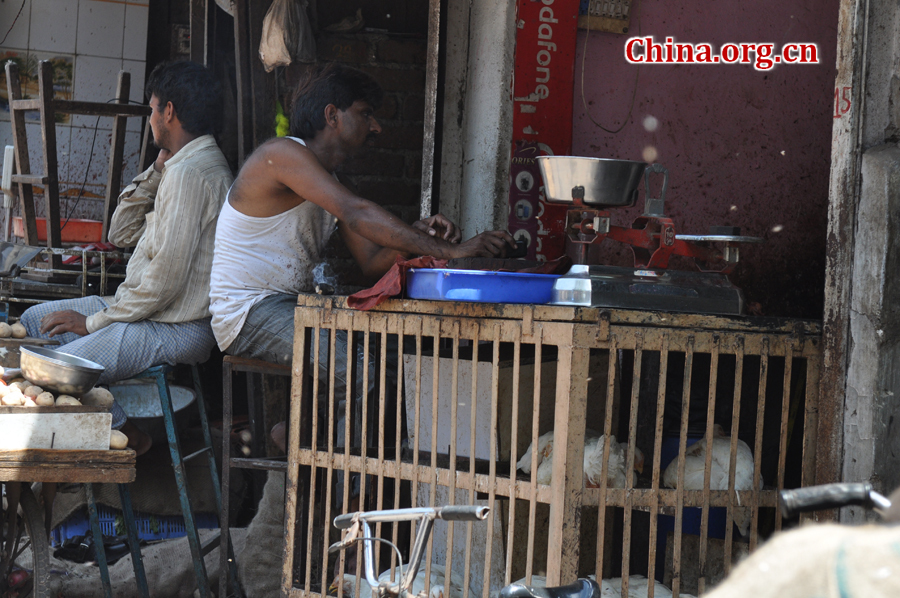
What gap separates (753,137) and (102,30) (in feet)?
15.8

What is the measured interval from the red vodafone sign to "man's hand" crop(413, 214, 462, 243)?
745 mm

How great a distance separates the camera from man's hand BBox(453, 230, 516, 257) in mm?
2662

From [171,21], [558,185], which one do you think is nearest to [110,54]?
[171,21]

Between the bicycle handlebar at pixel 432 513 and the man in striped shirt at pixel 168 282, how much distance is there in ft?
6.60

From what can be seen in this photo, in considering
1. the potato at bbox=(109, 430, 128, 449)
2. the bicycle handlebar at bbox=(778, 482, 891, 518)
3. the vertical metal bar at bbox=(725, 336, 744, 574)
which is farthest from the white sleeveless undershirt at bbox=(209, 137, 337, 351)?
the bicycle handlebar at bbox=(778, 482, 891, 518)

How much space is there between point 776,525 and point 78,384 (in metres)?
2.13

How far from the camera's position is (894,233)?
6.91 feet

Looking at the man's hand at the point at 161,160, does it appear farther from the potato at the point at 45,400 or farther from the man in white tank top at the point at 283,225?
the potato at the point at 45,400

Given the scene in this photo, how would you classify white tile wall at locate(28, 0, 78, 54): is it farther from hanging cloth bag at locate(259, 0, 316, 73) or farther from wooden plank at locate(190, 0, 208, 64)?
hanging cloth bag at locate(259, 0, 316, 73)

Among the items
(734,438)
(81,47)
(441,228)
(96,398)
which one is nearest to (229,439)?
(96,398)

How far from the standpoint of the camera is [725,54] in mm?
3590

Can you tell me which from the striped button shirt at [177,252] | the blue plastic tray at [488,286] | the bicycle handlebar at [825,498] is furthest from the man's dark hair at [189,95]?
the bicycle handlebar at [825,498]

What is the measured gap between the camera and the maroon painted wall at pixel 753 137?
11.7 feet

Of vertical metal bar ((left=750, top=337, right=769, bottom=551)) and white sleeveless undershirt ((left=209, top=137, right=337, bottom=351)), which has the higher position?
white sleeveless undershirt ((left=209, top=137, right=337, bottom=351))
